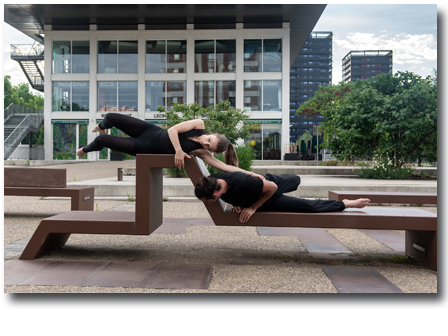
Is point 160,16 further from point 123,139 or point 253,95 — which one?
point 123,139

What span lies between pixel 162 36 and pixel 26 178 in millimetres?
24108

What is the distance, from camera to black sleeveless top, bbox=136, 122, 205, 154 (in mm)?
3582

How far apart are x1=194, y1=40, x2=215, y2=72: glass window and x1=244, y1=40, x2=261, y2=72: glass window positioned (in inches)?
100

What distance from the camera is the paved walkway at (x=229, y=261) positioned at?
3.01m

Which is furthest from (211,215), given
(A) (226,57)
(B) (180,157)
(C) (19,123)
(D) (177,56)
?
(C) (19,123)

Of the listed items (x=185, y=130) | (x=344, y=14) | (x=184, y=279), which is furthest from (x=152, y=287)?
(x=344, y=14)

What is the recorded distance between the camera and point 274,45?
27469mm

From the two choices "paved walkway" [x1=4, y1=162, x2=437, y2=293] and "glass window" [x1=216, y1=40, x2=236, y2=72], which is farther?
"glass window" [x1=216, y1=40, x2=236, y2=72]

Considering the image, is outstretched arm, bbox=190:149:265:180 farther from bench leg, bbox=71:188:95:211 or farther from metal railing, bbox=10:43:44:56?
metal railing, bbox=10:43:44:56

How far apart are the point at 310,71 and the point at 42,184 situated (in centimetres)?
15387

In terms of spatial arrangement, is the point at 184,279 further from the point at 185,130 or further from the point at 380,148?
the point at 380,148

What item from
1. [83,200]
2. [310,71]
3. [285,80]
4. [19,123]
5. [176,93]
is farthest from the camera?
[310,71]

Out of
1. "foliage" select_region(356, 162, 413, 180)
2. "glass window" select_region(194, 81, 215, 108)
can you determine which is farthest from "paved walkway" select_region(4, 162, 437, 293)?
"glass window" select_region(194, 81, 215, 108)

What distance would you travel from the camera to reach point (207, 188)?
10.4 feet
